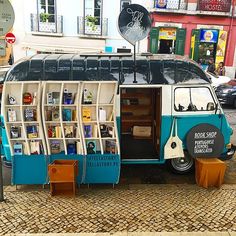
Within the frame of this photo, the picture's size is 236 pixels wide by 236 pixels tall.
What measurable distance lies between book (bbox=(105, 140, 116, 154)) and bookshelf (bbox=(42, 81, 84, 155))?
1.68ft

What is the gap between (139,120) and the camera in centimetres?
787

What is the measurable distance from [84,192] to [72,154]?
822 mm

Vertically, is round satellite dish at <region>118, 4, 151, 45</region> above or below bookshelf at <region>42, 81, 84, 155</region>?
above

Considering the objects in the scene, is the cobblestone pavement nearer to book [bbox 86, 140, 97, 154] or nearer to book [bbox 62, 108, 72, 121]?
book [bbox 86, 140, 97, 154]

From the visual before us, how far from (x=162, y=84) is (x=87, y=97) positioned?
5.24 ft

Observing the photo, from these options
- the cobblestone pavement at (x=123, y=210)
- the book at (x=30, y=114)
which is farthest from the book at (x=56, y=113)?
the cobblestone pavement at (x=123, y=210)

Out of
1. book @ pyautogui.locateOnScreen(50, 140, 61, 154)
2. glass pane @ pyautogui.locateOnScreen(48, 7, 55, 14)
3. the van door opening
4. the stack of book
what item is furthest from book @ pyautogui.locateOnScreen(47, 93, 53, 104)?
glass pane @ pyautogui.locateOnScreen(48, 7, 55, 14)

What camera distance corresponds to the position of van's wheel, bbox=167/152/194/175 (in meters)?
6.64

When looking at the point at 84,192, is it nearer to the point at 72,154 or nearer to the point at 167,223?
the point at 72,154

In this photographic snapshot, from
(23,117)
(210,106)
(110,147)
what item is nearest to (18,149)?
(23,117)

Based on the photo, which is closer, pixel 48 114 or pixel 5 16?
pixel 5 16

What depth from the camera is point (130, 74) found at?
5.91m

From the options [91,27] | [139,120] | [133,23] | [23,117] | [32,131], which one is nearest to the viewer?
[23,117]

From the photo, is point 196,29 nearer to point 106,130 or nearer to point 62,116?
point 106,130
